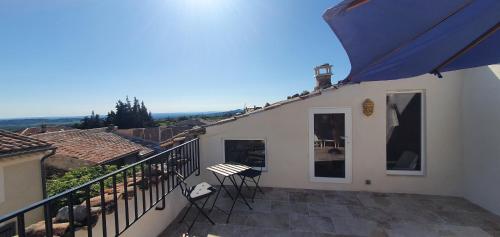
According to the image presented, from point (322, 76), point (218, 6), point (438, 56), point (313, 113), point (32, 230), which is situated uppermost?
point (218, 6)

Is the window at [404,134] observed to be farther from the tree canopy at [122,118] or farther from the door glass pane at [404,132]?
the tree canopy at [122,118]

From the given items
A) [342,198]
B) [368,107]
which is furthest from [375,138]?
[342,198]

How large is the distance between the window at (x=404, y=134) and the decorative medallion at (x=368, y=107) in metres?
0.38

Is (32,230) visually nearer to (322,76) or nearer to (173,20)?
(173,20)

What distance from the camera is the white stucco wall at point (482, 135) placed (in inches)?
147

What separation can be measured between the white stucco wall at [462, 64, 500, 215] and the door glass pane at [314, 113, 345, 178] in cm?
231

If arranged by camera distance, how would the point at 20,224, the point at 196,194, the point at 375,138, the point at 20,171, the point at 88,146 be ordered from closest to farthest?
the point at 20,224
the point at 196,194
the point at 375,138
the point at 20,171
the point at 88,146

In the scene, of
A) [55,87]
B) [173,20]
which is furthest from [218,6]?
[55,87]

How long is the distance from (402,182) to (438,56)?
3.97 meters

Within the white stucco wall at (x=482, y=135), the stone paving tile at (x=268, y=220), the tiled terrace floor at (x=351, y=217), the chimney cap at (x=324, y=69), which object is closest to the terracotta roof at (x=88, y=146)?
the tiled terrace floor at (x=351, y=217)

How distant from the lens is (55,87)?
82.2 feet

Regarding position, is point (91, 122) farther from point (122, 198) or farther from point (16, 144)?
point (122, 198)

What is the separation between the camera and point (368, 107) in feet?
15.8

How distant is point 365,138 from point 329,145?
2.54ft
